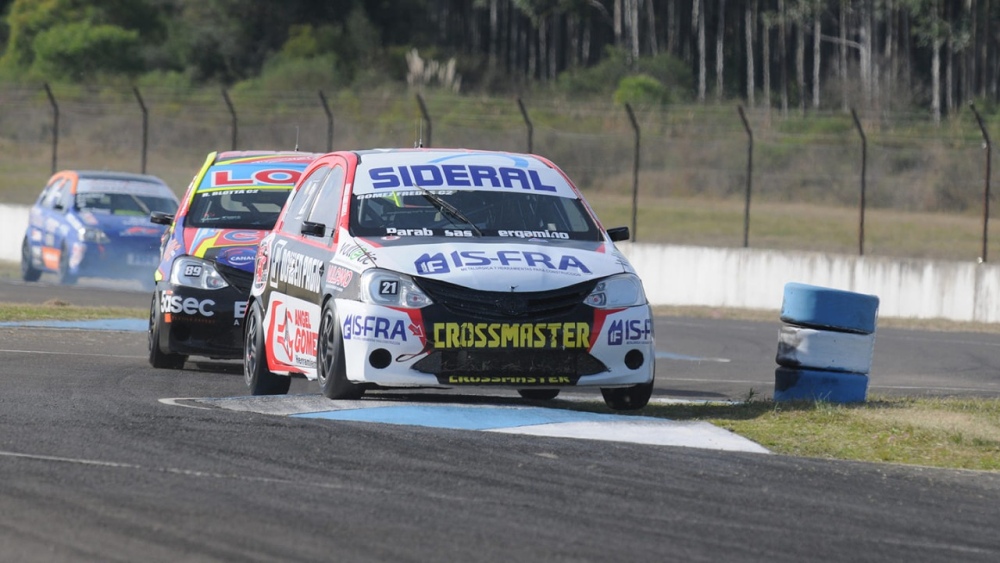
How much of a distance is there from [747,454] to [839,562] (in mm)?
2246

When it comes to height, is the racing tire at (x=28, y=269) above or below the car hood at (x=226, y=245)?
below

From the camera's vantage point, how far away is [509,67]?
80688 millimetres

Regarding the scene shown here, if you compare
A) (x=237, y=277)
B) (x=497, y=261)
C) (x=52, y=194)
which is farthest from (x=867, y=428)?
(x=52, y=194)

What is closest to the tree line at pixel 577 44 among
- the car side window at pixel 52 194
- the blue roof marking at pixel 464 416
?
the car side window at pixel 52 194

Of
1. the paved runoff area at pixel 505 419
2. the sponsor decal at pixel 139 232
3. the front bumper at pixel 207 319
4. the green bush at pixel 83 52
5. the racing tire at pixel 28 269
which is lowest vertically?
the racing tire at pixel 28 269

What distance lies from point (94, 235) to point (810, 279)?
9575mm

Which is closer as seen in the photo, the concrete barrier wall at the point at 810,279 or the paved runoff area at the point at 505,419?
the paved runoff area at the point at 505,419

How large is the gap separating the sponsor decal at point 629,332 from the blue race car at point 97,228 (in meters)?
13.9

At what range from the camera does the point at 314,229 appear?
9742mm

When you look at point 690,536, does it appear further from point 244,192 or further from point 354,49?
point 354,49

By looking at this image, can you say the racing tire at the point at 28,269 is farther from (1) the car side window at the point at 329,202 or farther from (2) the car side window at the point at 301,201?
(1) the car side window at the point at 329,202

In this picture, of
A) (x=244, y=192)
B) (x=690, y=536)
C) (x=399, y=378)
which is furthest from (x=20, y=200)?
(x=690, y=536)

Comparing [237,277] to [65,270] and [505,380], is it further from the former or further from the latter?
[65,270]

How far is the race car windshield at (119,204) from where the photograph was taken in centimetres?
2281
